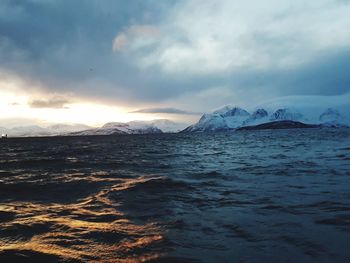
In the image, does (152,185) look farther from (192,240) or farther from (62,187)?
(192,240)

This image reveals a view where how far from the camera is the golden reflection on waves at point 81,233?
27.6 ft

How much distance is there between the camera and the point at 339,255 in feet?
25.8

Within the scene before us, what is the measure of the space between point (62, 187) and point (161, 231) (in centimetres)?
1008

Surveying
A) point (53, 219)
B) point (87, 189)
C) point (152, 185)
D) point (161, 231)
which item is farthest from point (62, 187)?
point (161, 231)

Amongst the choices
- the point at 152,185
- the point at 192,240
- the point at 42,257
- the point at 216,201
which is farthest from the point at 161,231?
the point at 152,185

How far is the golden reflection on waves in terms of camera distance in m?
8.41

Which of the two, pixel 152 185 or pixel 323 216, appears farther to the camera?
pixel 152 185

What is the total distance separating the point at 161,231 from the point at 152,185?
8369 millimetres

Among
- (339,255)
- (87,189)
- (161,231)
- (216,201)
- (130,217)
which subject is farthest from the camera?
(87,189)

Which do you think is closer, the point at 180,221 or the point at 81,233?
the point at 81,233

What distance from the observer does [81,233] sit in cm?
1002

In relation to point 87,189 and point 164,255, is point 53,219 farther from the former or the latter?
point 87,189

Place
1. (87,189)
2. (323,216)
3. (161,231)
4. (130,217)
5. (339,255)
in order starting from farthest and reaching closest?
(87,189) < (130,217) < (323,216) < (161,231) < (339,255)

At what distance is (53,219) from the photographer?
1180 cm
